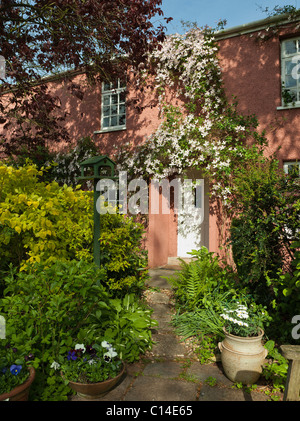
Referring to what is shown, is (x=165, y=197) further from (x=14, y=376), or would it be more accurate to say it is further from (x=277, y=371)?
(x=14, y=376)

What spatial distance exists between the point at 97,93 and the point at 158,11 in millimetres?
3725

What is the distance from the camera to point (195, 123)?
7445 millimetres

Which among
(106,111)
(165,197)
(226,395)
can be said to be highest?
(106,111)

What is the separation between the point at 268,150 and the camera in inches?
272

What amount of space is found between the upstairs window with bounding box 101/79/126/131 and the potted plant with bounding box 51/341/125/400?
22.8 ft

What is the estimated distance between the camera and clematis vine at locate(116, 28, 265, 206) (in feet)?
23.2

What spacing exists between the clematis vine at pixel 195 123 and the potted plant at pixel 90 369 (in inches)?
193

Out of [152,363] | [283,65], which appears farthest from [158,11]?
[152,363]

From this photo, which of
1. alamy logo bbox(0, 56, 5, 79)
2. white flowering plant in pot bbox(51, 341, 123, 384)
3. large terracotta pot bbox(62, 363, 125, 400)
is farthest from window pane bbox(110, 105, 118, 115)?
Result: large terracotta pot bbox(62, 363, 125, 400)

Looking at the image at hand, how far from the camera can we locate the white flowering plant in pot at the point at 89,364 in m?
2.73

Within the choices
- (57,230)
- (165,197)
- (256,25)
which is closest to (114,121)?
(165,197)

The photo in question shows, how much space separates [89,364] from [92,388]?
0.65ft

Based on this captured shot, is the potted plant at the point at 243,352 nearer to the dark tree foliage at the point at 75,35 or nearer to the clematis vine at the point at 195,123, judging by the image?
the clematis vine at the point at 195,123

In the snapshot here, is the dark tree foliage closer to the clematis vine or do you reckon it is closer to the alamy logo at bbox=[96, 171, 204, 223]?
the clematis vine
